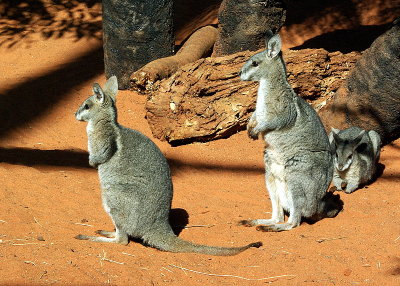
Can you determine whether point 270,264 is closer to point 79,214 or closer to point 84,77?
point 79,214

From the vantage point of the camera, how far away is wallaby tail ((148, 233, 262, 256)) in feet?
21.7

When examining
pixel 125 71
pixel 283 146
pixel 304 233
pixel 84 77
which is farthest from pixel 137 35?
pixel 304 233

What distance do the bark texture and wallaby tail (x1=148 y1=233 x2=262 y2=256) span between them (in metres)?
3.84

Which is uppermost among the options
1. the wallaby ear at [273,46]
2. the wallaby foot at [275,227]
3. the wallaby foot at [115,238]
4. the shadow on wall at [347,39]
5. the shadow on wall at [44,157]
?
the wallaby ear at [273,46]

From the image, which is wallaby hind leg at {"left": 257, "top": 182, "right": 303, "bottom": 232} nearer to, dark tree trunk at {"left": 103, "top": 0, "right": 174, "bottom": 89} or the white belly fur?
the white belly fur

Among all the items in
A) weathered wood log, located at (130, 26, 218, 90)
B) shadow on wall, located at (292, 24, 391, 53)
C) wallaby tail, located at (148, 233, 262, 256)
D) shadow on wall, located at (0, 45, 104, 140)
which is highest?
wallaby tail, located at (148, 233, 262, 256)

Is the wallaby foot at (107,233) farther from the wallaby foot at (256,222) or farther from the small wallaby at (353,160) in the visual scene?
the small wallaby at (353,160)

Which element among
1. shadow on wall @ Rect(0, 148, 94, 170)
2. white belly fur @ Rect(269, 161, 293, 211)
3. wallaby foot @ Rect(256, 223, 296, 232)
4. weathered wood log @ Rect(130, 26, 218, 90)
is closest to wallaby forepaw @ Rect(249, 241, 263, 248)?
wallaby foot @ Rect(256, 223, 296, 232)

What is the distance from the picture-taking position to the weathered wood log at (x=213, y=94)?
10.2 m

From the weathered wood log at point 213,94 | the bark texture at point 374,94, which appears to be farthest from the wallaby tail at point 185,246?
the bark texture at point 374,94

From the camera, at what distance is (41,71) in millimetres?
12836

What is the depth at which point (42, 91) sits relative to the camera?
39.2 ft

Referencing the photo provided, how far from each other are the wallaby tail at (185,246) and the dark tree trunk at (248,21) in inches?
215

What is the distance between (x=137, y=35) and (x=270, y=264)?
6286mm
